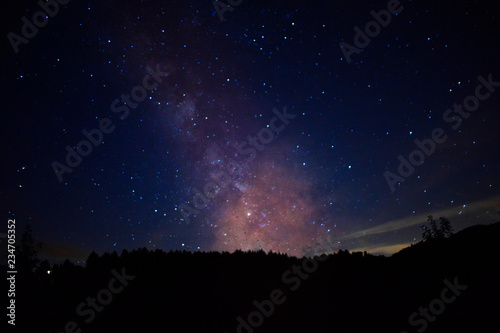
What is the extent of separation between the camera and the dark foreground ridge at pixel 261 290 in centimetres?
1419

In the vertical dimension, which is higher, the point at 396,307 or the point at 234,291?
the point at 234,291

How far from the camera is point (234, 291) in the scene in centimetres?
1554

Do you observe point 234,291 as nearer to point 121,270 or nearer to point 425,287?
point 121,270

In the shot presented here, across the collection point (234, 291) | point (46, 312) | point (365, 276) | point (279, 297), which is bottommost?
point (365, 276)

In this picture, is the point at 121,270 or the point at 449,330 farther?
the point at 121,270

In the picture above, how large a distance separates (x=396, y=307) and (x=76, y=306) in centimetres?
1799

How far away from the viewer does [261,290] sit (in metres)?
15.6

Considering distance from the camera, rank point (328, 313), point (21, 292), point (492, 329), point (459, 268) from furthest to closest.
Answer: point (21, 292) < point (328, 313) < point (459, 268) < point (492, 329)

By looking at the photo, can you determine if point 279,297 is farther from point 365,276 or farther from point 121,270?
point 121,270

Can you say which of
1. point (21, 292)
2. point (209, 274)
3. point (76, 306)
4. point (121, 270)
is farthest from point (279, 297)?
point (21, 292)

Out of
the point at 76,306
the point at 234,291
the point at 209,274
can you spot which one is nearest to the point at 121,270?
the point at 76,306

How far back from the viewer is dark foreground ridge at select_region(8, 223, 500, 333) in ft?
46.5

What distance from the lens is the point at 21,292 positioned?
17.5 metres

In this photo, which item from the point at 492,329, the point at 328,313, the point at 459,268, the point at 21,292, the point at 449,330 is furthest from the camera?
the point at 21,292
